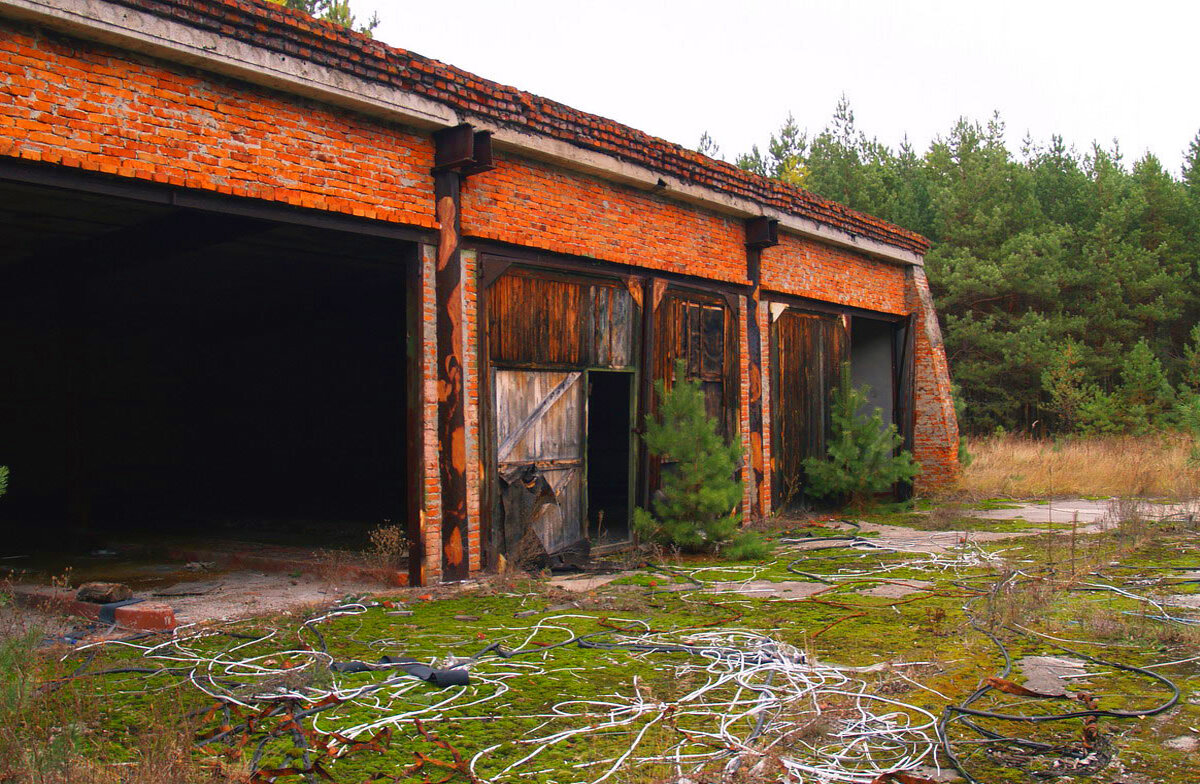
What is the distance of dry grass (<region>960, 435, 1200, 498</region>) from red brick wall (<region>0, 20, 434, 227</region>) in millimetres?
12856

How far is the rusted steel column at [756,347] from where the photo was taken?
508 inches

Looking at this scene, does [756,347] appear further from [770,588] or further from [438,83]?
[438,83]

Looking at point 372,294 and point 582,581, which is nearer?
point 582,581

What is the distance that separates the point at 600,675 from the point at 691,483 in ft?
17.1

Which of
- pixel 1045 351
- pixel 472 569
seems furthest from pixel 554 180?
pixel 1045 351

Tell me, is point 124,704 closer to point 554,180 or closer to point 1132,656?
point 1132,656

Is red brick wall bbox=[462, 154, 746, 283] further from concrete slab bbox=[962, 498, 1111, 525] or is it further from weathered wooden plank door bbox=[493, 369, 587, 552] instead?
concrete slab bbox=[962, 498, 1111, 525]

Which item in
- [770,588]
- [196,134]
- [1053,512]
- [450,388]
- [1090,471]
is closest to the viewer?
[196,134]

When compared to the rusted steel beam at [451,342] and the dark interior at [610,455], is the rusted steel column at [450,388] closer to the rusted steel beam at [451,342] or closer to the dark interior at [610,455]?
the rusted steel beam at [451,342]

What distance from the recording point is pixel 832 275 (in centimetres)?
1514

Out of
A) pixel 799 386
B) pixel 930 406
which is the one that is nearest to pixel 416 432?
pixel 799 386

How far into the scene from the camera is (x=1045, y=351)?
2856 centimetres

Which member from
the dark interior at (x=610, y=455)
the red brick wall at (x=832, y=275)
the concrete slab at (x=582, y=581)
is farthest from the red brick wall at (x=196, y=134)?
the red brick wall at (x=832, y=275)

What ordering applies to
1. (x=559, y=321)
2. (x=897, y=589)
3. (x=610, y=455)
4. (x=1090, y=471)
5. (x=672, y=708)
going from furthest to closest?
(x=1090, y=471) → (x=610, y=455) → (x=559, y=321) → (x=897, y=589) → (x=672, y=708)
